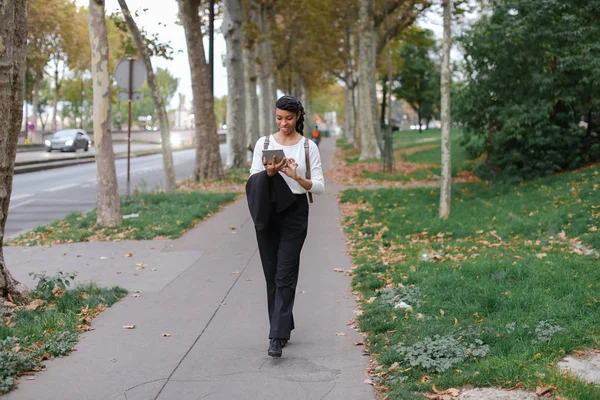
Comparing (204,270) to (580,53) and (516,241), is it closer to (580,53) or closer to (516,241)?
(516,241)

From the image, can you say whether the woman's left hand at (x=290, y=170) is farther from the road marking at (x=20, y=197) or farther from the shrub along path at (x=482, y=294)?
the road marking at (x=20, y=197)

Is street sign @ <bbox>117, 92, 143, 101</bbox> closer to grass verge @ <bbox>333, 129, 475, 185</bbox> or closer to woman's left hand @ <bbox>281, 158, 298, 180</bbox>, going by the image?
grass verge @ <bbox>333, 129, 475, 185</bbox>

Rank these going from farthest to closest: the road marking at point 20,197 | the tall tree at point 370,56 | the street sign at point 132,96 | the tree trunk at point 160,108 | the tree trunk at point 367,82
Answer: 1. the tall tree at point 370,56
2. the tree trunk at point 367,82
3. the road marking at point 20,197
4. the tree trunk at point 160,108
5. the street sign at point 132,96

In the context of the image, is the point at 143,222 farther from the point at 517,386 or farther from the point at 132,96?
the point at 517,386

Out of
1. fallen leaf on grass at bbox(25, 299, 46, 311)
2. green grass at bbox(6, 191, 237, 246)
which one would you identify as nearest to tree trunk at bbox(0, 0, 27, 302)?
fallen leaf on grass at bbox(25, 299, 46, 311)

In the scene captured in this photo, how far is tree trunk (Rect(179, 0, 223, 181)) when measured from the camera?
21.6 meters

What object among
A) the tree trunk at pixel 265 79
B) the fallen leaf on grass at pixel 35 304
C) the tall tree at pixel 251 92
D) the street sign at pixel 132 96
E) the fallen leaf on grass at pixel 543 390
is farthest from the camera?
the tree trunk at pixel 265 79

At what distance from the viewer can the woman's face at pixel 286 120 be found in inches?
221

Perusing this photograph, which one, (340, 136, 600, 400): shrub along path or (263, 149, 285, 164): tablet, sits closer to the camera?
(340, 136, 600, 400): shrub along path

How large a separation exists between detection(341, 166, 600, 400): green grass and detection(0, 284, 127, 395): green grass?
2344mm

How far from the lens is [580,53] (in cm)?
1523

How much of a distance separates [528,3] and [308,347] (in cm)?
1223

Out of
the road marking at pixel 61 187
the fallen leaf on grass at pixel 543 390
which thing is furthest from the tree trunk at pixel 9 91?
the road marking at pixel 61 187

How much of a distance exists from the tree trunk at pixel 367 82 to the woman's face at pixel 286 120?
23.1m
